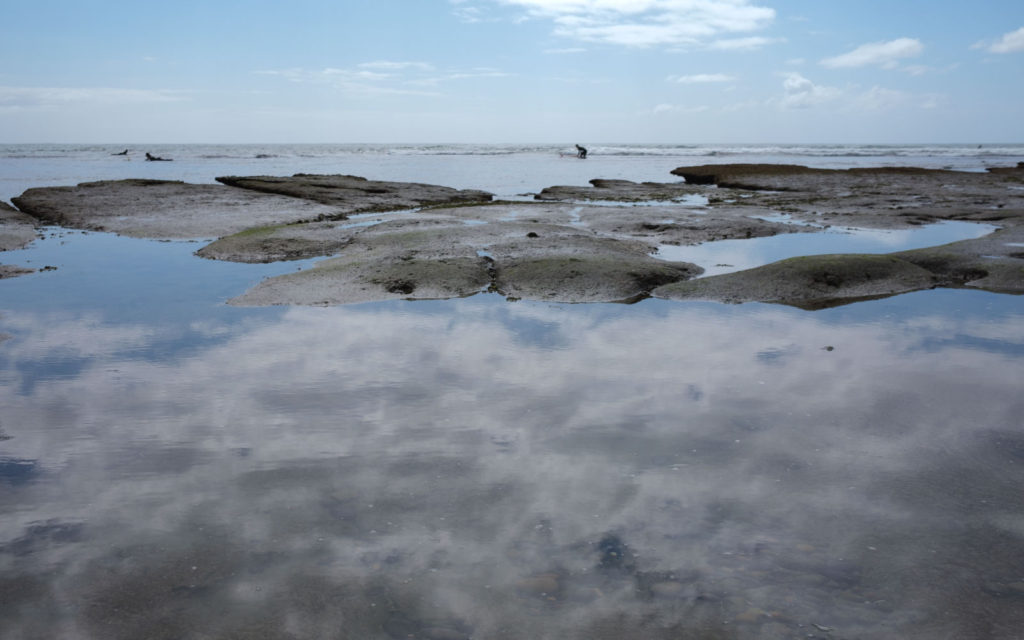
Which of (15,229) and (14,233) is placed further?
(15,229)

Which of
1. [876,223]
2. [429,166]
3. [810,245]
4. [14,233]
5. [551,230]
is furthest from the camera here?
[429,166]

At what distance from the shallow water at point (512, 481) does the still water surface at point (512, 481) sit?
28mm

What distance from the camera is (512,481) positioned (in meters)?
6.36

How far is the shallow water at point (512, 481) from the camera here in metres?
4.66

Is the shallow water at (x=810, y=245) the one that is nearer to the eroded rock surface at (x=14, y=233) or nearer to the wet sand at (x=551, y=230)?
the wet sand at (x=551, y=230)

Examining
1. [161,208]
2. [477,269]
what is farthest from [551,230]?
[161,208]

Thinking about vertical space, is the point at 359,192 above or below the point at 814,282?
above

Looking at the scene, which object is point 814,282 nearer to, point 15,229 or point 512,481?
point 512,481

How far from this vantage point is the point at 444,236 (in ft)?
67.9

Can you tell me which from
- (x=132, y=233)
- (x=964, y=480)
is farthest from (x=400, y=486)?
(x=132, y=233)

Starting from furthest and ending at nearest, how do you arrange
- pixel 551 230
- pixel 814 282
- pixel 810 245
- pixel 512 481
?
pixel 551 230 → pixel 810 245 → pixel 814 282 → pixel 512 481

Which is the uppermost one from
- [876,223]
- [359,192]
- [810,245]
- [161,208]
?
[359,192]

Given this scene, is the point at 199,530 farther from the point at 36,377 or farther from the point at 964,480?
the point at 964,480

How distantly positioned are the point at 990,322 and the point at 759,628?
33.0 feet
